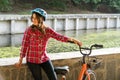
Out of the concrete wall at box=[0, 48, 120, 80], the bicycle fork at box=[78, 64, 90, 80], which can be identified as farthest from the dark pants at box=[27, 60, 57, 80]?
the concrete wall at box=[0, 48, 120, 80]

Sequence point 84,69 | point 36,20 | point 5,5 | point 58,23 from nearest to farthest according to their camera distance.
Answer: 1. point 36,20
2. point 84,69
3. point 58,23
4. point 5,5

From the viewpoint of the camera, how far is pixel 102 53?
5.64m

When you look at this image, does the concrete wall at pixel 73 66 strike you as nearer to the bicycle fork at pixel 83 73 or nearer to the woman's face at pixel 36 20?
the bicycle fork at pixel 83 73

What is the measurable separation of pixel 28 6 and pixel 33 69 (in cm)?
3480

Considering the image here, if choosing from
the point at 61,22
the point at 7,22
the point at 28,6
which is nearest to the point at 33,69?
the point at 7,22

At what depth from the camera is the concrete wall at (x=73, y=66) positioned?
478cm

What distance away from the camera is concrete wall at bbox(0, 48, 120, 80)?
15.7 ft

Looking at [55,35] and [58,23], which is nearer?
[55,35]

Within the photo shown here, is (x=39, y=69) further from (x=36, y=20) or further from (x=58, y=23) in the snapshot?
(x=58, y=23)

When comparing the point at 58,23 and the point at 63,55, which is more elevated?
the point at 58,23

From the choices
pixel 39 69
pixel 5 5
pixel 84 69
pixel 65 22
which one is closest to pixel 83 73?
pixel 84 69

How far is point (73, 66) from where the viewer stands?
17.5ft

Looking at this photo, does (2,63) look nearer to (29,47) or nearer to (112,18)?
(29,47)

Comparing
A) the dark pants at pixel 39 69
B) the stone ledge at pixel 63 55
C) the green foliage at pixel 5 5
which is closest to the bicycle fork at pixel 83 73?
the dark pants at pixel 39 69
